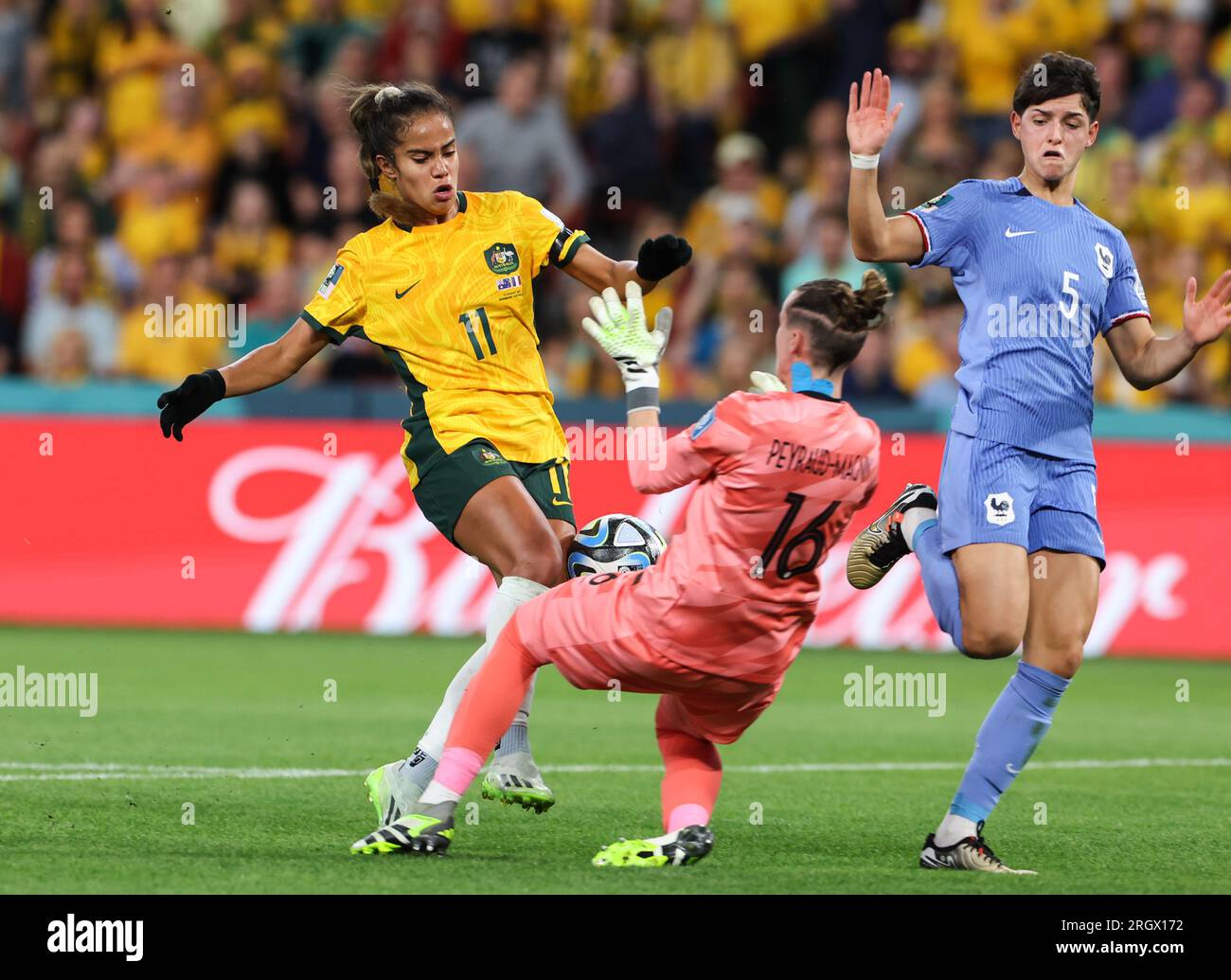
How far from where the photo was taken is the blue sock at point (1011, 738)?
257 inches

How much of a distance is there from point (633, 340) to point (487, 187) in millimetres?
9941

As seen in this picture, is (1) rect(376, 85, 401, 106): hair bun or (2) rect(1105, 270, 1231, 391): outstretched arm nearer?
(2) rect(1105, 270, 1231, 391): outstretched arm

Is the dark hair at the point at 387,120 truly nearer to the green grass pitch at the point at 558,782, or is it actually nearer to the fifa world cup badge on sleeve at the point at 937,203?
the fifa world cup badge on sleeve at the point at 937,203

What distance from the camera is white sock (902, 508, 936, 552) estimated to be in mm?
6988

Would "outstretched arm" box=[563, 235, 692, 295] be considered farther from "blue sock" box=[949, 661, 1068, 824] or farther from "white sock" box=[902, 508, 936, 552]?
"blue sock" box=[949, 661, 1068, 824]

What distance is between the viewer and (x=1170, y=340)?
6.70 m

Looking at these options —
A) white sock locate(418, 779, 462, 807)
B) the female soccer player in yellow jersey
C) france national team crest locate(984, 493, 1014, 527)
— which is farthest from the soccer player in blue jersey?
white sock locate(418, 779, 462, 807)

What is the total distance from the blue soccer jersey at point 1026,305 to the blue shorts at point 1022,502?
48 mm

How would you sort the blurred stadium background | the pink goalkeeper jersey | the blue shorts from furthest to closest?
the blurred stadium background
the blue shorts
the pink goalkeeper jersey

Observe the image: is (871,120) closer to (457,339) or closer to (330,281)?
(457,339)

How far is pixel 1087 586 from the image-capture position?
6.54 metres

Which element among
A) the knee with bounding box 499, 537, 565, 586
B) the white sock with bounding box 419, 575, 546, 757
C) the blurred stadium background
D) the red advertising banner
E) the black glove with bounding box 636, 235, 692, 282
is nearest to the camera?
the white sock with bounding box 419, 575, 546, 757

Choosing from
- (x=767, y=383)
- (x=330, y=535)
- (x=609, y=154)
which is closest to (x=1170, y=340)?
(x=767, y=383)

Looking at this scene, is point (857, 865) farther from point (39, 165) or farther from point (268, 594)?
point (39, 165)
